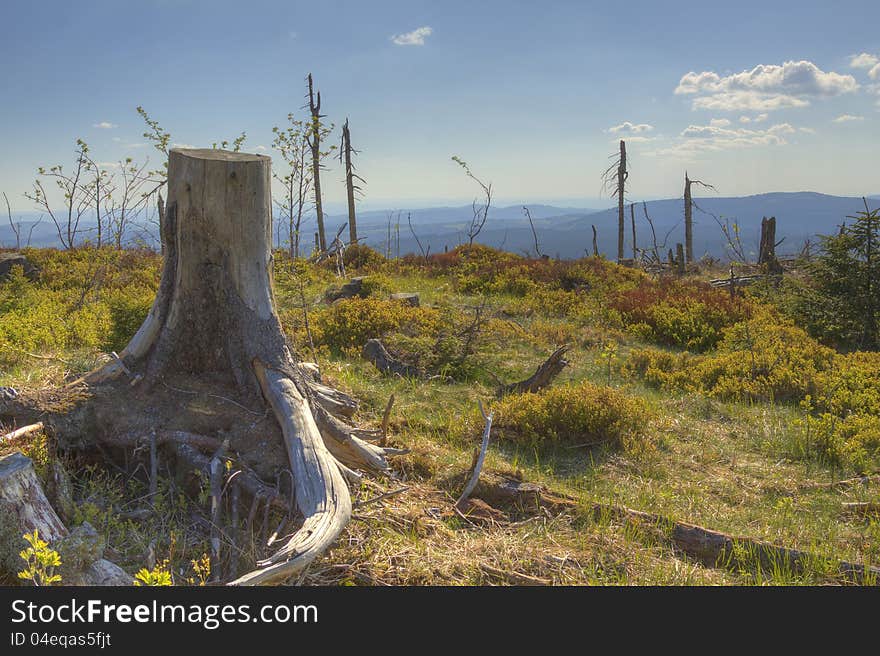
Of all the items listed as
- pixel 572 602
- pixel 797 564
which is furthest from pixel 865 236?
pixel 572 602

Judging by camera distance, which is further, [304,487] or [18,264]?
[18,264]

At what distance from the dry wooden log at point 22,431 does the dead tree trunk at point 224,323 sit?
471 millimetres

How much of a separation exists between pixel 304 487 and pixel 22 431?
212cm

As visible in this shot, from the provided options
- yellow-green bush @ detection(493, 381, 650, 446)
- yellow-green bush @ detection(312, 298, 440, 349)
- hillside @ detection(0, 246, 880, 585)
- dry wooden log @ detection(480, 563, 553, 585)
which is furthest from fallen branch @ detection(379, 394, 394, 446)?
yellow-green bush @ detection(312, 298, 440, 349)

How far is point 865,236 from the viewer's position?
1137cm

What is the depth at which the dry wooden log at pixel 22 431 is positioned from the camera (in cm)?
414

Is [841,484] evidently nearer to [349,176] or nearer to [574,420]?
[574,420]

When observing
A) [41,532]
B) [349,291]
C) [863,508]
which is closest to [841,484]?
[863,508]

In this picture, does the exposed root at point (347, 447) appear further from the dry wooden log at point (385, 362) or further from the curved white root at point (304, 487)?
the dry wooden log at point (385, 362)

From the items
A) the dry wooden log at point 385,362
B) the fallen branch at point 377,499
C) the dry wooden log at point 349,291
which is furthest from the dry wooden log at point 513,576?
the dry wooden log at point 349,291

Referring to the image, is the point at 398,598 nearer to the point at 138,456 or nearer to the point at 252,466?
the point at 252,466

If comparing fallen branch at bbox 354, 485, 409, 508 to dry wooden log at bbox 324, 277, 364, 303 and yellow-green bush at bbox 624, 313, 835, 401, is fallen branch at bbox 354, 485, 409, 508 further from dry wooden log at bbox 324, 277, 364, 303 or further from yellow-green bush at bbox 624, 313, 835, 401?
dry wooden log at bbox 324, 277, 364, 303

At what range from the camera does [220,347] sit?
16.5ft

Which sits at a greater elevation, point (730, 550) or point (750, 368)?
point (750, 368)
